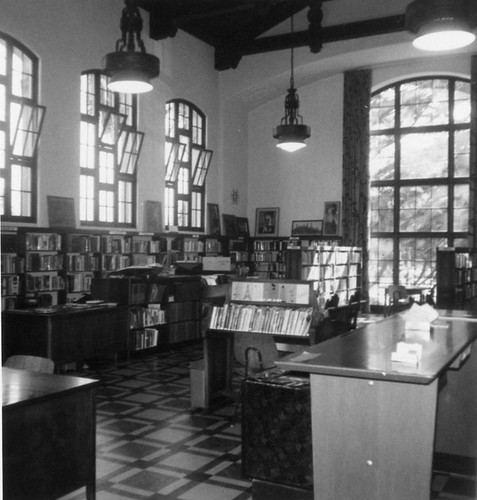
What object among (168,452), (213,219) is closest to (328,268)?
(213,219)

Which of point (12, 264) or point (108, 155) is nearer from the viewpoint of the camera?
point (12, 264)

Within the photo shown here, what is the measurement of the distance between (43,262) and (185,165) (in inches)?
198

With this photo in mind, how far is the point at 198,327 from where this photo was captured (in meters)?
10.8

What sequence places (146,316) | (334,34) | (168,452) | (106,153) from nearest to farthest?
(168,452), (146,316), (106,153), (334,34)

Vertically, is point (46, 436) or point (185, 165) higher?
point (185, 165)

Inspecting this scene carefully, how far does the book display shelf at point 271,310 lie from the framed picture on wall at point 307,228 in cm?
906

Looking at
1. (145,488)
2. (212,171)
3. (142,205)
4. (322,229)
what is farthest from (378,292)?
(145,488)

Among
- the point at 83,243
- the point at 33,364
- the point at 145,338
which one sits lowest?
the point at 145,338

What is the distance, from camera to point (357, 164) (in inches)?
575

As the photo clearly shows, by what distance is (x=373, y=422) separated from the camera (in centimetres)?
314

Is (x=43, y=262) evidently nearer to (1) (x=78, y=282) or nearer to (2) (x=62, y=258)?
(2) (x=62, y=258)

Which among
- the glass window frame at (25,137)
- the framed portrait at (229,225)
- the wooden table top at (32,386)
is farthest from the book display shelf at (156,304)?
the wooden table top at (32,386)

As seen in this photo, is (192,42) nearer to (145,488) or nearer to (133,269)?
(133,269)

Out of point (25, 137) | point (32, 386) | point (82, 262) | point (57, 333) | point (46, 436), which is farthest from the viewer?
point (82, 262)
